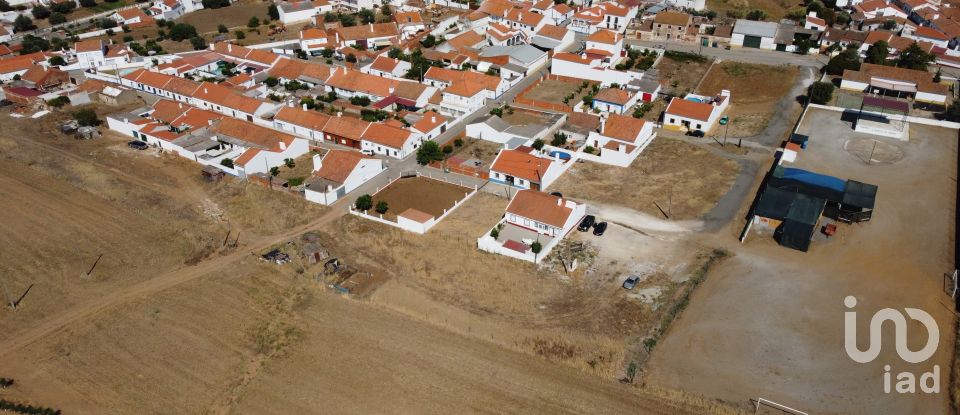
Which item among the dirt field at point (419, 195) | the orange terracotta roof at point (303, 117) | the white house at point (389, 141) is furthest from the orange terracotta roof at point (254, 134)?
the dirt field at point (419, 195)

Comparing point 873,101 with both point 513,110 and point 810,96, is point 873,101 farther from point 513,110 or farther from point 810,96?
point 513,110

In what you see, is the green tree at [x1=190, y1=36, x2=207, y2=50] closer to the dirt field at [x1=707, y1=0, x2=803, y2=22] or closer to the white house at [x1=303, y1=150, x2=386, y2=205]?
the white house at [x1=303, y1=150, x2=386, y2=205]

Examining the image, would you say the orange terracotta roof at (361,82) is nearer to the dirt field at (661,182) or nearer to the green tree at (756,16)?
the dirt field at (661,182)

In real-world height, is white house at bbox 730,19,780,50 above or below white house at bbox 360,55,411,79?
below

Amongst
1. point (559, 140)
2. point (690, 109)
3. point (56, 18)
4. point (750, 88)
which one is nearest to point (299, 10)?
point (56, 18)

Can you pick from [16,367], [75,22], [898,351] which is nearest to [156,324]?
[16,367]

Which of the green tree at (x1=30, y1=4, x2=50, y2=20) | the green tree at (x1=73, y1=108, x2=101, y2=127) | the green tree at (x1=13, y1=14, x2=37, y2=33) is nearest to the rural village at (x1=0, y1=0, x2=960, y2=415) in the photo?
the green tree at (x1=73, y1=108, x2=101, y2=127)

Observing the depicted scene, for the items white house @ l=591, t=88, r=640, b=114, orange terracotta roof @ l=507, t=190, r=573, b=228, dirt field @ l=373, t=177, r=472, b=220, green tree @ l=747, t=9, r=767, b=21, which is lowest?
green tree @ l=747, t=9, r=767, b=21

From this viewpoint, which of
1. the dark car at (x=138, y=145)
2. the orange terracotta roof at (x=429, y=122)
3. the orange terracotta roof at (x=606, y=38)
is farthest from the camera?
the orange terracotta roof at (x=606, y=38)
